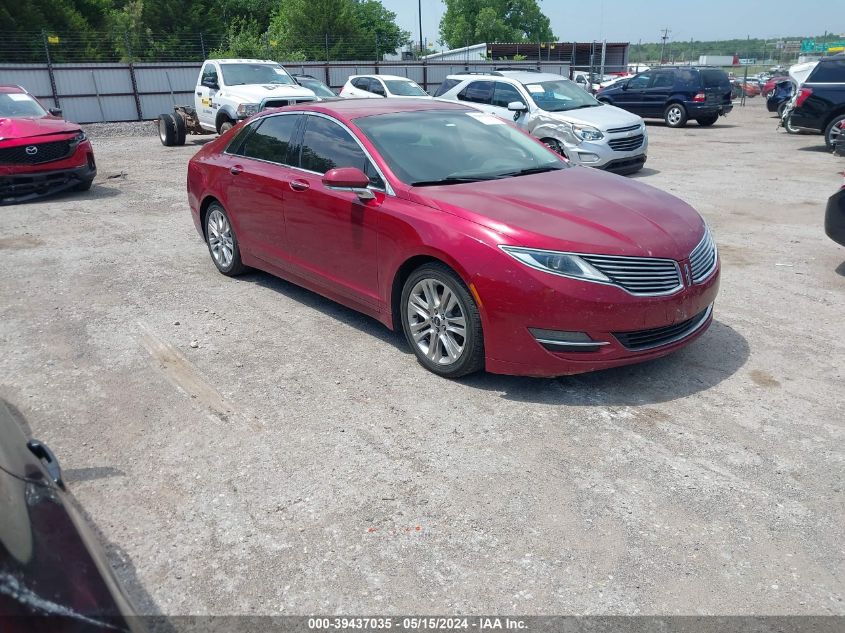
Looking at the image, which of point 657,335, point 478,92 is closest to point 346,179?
point 657,335

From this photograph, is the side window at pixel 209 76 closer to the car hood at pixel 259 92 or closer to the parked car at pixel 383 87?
the car hood at pixel 259 92

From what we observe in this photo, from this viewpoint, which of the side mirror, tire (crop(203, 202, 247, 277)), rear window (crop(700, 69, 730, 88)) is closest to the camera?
the side mirror

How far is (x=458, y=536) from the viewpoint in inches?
122

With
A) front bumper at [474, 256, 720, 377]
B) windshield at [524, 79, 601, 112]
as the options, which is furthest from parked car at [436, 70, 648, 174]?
front bumper at [474, 256, 720, 377]

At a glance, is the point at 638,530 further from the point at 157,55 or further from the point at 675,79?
the point at 157,55

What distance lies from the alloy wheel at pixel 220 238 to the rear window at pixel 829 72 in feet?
48.1

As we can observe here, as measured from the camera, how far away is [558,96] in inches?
530

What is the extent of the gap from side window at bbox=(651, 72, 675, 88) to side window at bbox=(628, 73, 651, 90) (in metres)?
0.22

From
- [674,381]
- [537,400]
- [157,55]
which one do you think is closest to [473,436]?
[537,400]

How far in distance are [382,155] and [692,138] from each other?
1589 centimetres

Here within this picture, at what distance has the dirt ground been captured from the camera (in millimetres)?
2822

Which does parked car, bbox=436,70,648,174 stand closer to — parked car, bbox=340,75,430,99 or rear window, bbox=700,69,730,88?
parked car, bbox=340,75,430,99

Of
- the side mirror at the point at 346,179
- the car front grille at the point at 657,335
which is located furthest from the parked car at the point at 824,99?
the side mirror at the point at 346,179

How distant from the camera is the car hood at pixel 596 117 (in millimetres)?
12109
